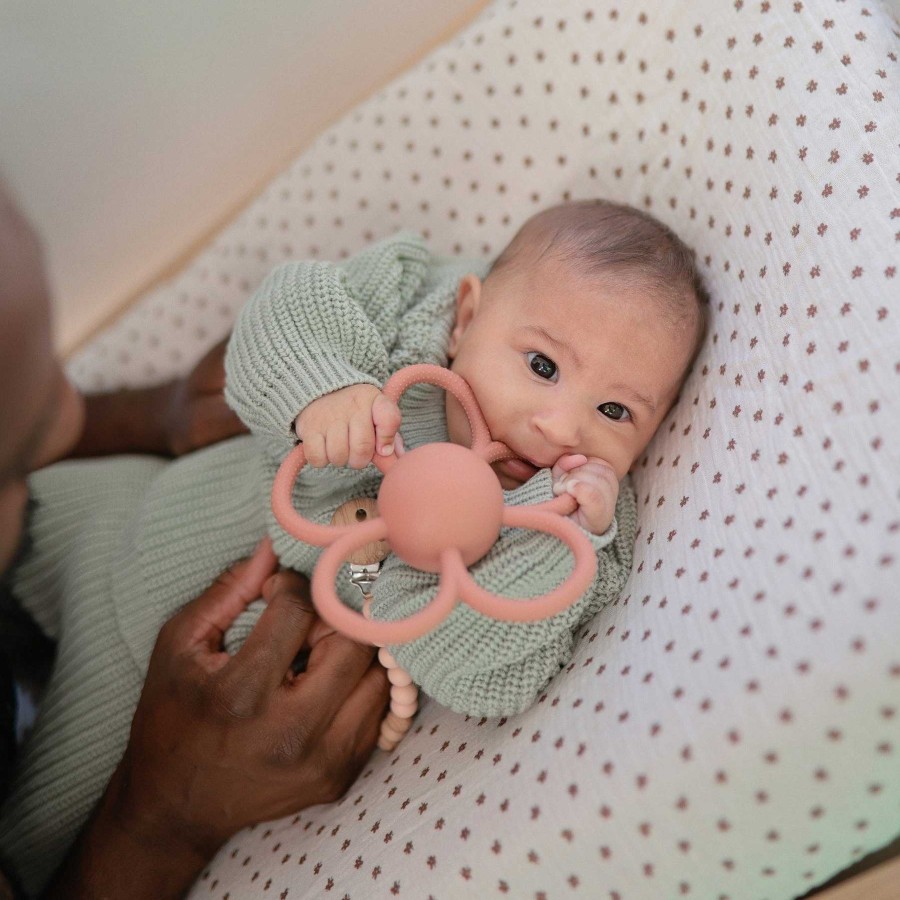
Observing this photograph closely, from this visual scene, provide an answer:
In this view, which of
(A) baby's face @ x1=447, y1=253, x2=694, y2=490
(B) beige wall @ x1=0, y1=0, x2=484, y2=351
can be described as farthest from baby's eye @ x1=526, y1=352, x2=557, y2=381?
(B) beige wall @ x1=0, y1=0, x2=484, y2=351

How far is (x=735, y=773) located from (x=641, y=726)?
0.27 ft

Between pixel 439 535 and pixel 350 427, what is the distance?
0.20m

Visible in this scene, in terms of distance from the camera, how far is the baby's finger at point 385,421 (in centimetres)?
78

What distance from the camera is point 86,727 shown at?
3.28 feet

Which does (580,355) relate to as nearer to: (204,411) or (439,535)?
(439,535)

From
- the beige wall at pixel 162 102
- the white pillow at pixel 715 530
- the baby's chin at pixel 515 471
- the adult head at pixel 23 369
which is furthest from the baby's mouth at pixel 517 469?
the beige wall at pixel 162 102

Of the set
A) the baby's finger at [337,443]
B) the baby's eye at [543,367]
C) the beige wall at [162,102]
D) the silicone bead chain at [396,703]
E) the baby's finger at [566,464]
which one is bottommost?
the silicone bead chain at [396,703]

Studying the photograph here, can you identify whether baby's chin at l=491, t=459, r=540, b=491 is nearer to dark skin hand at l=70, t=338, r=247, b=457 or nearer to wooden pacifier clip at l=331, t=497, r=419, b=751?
wooden pacifier clip at l=331, t=497, r=419, b=751

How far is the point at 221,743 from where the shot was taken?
0.88 metres

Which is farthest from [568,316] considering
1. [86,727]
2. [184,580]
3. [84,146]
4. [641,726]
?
[84,146]

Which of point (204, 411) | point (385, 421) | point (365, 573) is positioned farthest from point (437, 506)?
point (204, 411)

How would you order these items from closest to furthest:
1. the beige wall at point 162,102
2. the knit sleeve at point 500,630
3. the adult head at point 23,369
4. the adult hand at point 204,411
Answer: the adult head at point 23,369, the knit sleeve at point 500,630, the adult hand at point 204,411, the beige wall at point 162,102

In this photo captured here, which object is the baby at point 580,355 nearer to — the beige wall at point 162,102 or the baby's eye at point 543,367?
the baby's eye at point 543,367

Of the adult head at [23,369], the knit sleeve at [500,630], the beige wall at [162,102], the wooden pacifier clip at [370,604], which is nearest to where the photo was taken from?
the adult head at [23,369]
